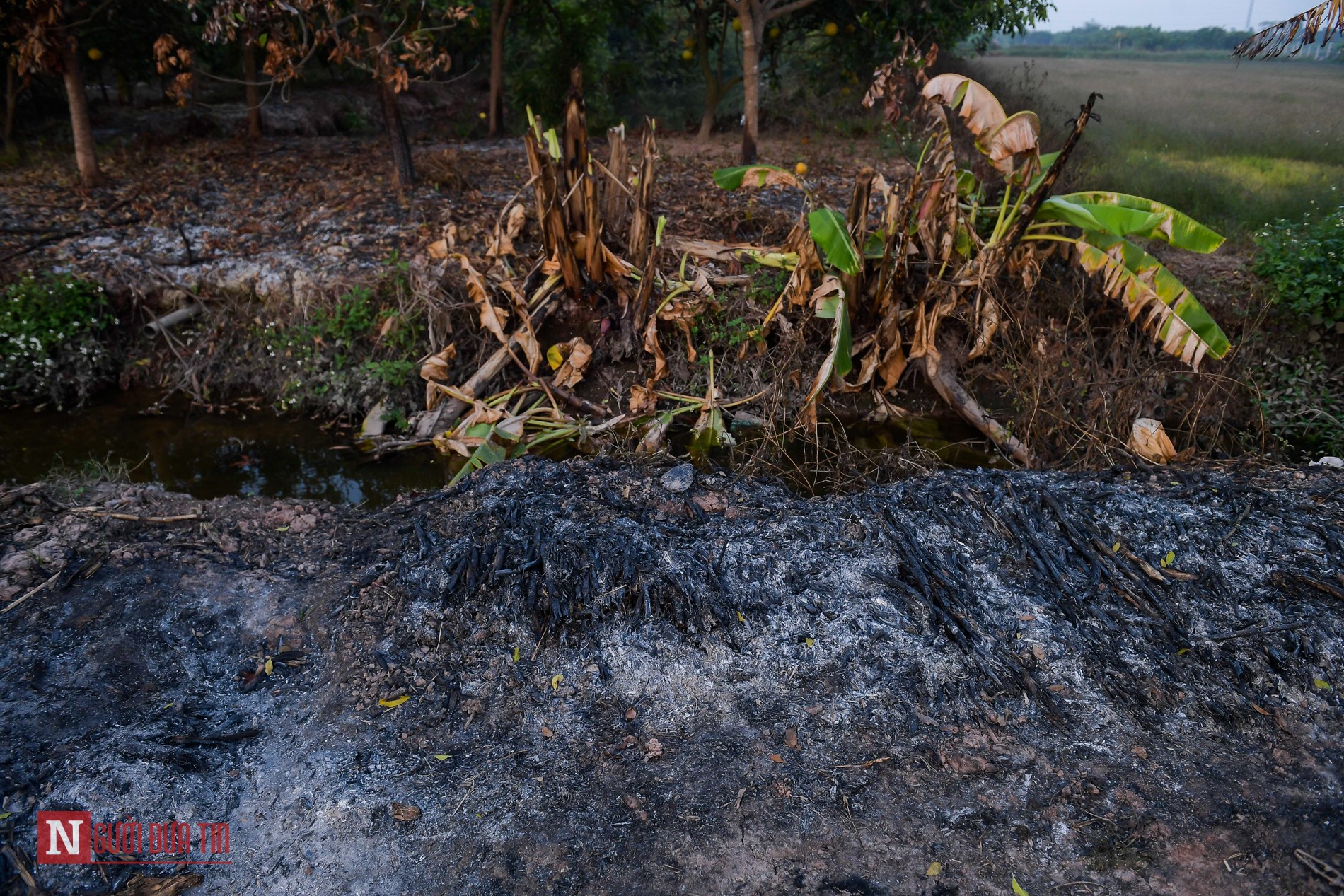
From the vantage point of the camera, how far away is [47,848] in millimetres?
2471

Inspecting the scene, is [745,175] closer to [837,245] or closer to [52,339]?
[837,245]

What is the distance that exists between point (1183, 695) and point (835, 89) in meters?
10.2

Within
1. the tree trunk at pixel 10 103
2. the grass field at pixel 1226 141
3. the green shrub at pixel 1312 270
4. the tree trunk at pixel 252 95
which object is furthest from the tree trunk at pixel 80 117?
the green shrub at pixel 1312 270

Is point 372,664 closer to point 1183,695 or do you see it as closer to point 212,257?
point 1183,695

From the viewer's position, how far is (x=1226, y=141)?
7754 mm

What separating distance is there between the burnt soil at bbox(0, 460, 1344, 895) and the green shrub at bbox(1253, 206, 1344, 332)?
7.14 feet

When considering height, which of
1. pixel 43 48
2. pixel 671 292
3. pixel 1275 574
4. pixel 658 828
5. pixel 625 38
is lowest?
pixel 658 828

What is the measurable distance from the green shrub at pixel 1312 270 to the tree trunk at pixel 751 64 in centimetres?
498

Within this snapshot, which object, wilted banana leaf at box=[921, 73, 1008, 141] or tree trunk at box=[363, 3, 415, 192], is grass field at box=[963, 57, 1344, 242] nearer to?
wilted banana leaf at box=[921, 73, 1008, 141]

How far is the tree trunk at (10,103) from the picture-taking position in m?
8.31

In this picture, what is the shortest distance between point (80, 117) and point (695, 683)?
854cm

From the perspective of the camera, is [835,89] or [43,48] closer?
[43,48]

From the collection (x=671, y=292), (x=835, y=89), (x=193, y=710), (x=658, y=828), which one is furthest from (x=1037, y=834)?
(x=835, y=89)

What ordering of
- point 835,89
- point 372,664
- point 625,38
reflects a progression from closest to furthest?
point 372,664
point 835,89
point 625,38
